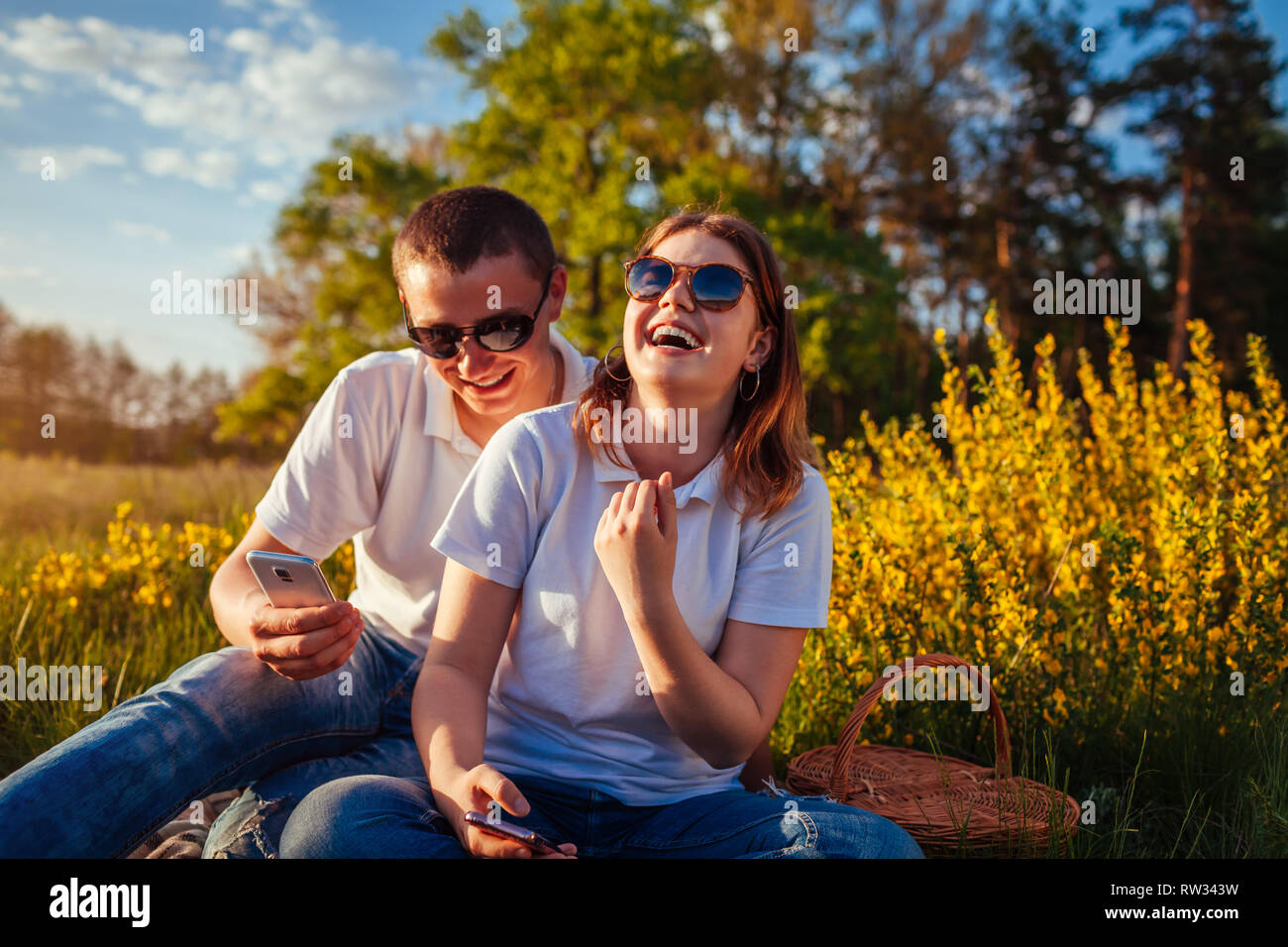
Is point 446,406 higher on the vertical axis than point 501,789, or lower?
higher

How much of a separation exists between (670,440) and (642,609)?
56 centimetres

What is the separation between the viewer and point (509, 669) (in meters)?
2.12

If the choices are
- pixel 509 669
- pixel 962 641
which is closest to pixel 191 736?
pixel 509 669

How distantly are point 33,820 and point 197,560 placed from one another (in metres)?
2.68

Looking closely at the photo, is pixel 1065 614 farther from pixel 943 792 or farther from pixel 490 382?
pixel 490 382

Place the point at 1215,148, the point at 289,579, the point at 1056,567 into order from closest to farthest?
the point at 289,579
the point at 1056,567
the point at 1215,148

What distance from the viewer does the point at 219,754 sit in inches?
80.5

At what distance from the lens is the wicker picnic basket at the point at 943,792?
228 cm

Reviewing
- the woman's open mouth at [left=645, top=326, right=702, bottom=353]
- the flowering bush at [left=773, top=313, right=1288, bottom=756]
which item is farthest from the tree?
the woman's open mouth at [left=645, top=326, right=702, bottom=353]

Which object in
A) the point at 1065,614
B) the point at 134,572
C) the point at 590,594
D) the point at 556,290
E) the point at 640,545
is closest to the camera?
the point at 640,545

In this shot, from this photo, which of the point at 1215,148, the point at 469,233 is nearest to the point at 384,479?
the point at 469,233

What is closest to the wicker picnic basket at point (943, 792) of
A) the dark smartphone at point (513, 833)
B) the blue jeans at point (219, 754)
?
the dark smartphone at point (513, 833)

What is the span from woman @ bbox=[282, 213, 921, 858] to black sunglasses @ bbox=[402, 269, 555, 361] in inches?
13.3
